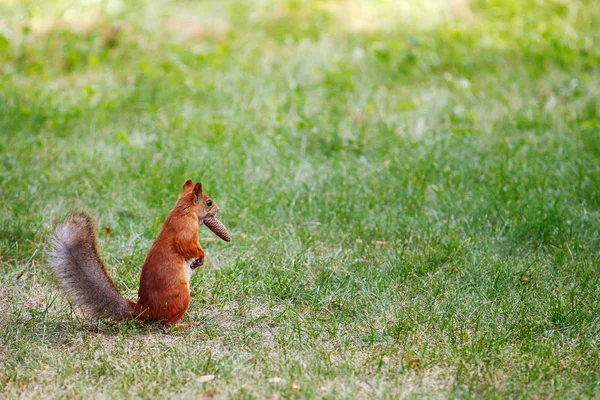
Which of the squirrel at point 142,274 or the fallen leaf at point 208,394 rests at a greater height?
the squirrel at point 142,274

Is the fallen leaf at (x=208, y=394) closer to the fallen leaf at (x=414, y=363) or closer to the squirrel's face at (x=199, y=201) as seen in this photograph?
the fallen leaf at (x=414, y=363)

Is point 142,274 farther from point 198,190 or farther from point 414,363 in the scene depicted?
point 414,363

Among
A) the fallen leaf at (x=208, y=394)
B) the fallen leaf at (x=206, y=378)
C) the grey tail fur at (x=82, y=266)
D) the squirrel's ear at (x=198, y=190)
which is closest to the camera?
the fallen leaf at (x=208, y=394)

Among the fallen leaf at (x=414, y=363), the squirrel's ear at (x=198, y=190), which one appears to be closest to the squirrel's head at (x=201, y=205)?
the squirrel's ear at (x=198, y=190)

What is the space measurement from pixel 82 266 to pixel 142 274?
257 mm

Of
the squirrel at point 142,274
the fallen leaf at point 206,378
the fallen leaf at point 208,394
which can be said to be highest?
the squirrel at point 142,274

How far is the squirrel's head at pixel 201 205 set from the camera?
3.55 m

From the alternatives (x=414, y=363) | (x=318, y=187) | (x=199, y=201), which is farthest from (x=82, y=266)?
(x=318, y=187)

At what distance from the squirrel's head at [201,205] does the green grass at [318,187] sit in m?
0.42

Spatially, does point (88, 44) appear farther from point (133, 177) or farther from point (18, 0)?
point (133, 177)

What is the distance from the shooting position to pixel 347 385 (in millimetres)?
3006

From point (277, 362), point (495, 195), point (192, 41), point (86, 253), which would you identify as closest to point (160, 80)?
point (192, 41)

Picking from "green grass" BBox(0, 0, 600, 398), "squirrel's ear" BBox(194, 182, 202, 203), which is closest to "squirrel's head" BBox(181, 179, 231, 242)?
"squirrel's ear" BBox(194, 182, 202, 203)

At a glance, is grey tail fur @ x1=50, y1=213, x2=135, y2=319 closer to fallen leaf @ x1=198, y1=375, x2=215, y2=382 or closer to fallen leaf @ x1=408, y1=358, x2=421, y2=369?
fallen leaf @ x1=198, y1=375, x2=215, y2=382
